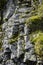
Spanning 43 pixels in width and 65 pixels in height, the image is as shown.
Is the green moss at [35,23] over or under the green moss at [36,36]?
over

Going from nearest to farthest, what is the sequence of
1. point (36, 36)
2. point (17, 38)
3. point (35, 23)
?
point (36, 36)
point (35, 23)
point (17, 38)

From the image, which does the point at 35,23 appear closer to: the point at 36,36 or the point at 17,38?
the point at 36,36

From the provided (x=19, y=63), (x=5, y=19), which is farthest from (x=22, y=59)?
(x=5, y=19)

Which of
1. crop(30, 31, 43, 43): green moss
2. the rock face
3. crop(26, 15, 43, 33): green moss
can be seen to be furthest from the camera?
crop(26, 15, 43, 33): green moss

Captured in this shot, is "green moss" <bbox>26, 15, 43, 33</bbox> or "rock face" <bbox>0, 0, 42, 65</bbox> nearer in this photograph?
"rock face" <bbox>0, 0, 42, 65</bbox>

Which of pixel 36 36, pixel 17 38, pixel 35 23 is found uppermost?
pixel 35 23

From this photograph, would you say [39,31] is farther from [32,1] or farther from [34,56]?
[32,1]

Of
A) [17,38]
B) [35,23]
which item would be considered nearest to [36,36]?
[35,23]

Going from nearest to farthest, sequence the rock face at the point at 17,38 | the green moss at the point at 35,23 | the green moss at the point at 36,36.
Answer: the rock face at the point at 17,38 < the green moss at the point at 36,36 < the green moss at the point at 35,23

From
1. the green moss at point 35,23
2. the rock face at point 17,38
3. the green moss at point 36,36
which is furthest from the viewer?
the green moss at point 35,23
